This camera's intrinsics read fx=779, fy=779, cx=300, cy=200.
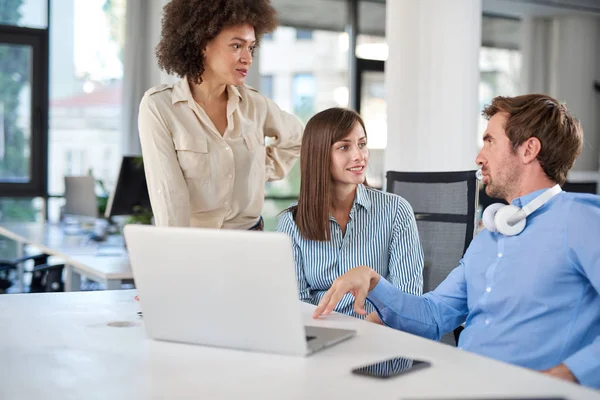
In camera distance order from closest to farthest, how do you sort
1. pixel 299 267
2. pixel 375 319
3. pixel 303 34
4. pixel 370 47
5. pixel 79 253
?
pixel 375 319, pixel 299 267, pixel 79 253, pixel 303 34, pixel 370 47

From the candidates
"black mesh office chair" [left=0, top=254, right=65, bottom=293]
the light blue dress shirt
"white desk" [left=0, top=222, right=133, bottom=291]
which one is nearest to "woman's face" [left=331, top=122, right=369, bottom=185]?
the light blue dress shirt

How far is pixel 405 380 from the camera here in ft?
4.15

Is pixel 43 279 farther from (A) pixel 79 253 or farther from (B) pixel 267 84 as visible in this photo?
(B) pixel 267 84

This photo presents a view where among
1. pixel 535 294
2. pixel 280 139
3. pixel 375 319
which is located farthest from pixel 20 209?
pixel 535 294

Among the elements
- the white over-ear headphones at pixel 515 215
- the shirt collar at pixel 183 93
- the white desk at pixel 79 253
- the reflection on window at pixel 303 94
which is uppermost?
the reflection on window at pixel 303 94

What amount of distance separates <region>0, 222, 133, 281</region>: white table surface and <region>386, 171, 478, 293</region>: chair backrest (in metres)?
1.33

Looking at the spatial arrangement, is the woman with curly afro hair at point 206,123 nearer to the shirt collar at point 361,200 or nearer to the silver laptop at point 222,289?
the shirt collar at point 361,200

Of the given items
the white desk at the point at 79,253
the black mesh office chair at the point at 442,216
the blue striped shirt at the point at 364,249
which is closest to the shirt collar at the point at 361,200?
the blue striped shirt at the point at 364,249

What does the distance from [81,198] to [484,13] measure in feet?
17.4

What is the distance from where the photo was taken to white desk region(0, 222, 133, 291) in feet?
11.4

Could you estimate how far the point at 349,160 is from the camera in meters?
2.48

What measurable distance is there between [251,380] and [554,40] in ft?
28.0

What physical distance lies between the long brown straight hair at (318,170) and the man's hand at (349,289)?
60cm

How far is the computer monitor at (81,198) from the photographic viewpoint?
18.2ft
